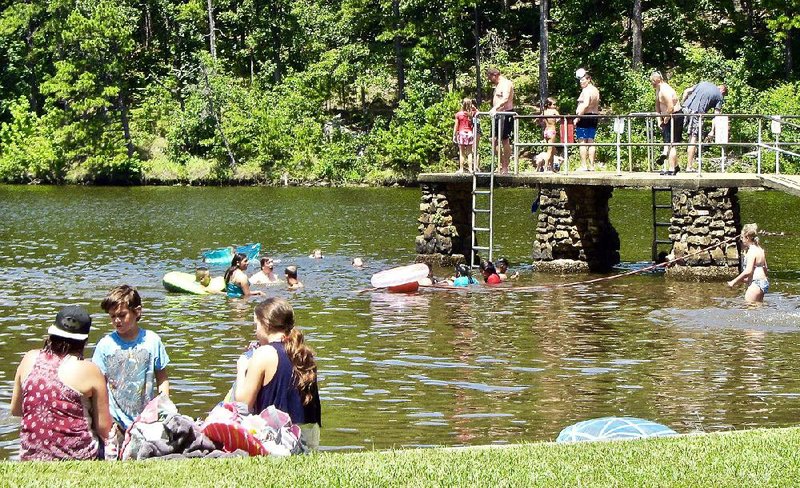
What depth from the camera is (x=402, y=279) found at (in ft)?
97.9

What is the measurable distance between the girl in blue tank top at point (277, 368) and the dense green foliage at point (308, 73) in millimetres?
56518

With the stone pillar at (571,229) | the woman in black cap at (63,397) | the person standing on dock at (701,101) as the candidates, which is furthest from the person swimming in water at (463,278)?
the woman in black cap at (63,397)

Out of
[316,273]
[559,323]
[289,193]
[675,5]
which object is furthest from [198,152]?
[559,323]

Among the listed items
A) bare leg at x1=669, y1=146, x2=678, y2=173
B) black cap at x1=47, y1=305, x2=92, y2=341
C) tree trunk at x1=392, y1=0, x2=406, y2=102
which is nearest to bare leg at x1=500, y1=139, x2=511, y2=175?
bare leg at x1=669, y1=146, x2=678, y2=173

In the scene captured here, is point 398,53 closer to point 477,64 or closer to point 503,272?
point 477,64

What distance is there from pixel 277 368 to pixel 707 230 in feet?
63.6

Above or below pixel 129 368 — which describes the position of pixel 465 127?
above

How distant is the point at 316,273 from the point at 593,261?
6.66 meters

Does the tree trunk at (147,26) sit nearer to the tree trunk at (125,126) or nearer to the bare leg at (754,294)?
the tree trunk at (125,126)

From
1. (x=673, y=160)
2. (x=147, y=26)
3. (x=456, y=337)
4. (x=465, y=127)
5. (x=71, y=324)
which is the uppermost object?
(x=147, y=26)

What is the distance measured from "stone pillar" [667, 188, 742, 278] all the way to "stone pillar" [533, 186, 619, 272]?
2800mm

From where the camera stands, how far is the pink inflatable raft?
97.6ft

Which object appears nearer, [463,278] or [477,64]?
[463,278]

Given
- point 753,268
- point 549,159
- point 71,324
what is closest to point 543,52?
point 549,159
